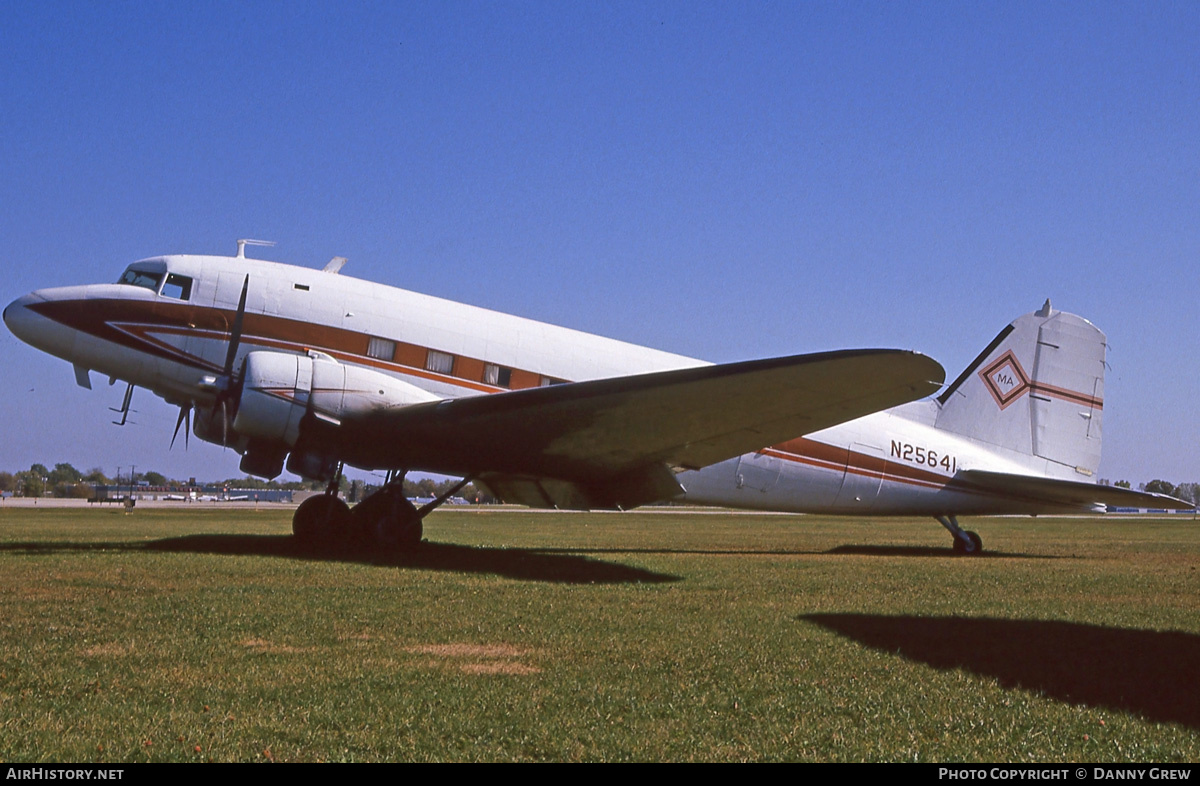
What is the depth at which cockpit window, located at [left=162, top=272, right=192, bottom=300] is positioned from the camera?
46.0 feet

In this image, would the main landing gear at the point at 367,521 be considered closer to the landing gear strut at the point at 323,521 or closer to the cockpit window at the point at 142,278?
the landing gear strut at the point at 323,521

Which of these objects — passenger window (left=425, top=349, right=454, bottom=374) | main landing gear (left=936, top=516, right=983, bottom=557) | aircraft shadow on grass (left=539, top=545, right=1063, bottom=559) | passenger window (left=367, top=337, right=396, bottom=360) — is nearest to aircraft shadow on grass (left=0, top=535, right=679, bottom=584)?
aircraft shadow on grass (left=539, top=545, right=1063, bottom=559)

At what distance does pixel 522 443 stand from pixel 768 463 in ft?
16.6

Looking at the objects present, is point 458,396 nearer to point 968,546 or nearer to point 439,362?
point 439,362

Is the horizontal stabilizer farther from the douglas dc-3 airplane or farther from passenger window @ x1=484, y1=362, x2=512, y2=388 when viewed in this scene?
passenger window @ x1=484, y1=362, x2=512, y2=388

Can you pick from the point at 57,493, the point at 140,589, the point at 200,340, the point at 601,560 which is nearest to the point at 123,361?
the point at 200,340

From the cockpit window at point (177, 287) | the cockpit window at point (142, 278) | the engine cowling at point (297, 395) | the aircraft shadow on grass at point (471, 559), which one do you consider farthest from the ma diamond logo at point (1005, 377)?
the cockpit window at point (142, 278)

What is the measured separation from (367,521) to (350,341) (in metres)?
3.02

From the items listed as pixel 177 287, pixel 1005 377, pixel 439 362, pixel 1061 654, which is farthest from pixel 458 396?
pixel 1005 377

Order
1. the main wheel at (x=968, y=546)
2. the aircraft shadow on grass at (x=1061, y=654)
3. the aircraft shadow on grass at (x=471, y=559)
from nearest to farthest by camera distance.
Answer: the aircraft shadow on grass at (x=1061, y=654), the aircraft shadow on grass at (x=471, y=559), the main wheel at (x=968, y=546)

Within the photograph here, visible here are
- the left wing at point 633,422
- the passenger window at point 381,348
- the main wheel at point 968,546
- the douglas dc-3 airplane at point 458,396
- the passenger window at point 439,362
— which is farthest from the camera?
the main wheel at point 968,546

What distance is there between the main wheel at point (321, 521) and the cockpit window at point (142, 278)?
13.7 feet

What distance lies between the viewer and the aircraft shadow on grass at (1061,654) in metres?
5.48

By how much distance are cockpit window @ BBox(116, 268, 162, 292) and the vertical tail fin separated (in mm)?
14378
